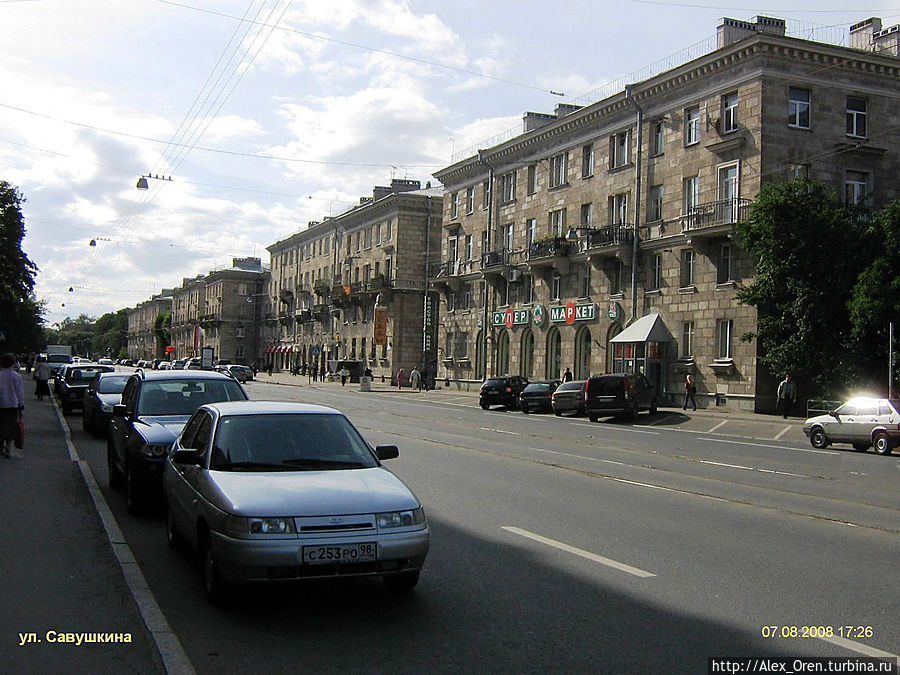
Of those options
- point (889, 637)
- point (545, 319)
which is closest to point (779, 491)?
point (889, 637)

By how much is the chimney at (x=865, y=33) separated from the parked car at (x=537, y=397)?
64.2 feet

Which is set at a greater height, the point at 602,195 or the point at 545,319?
the point at 602,195

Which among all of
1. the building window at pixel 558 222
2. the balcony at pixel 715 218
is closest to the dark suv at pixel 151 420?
Answer: the balcony at pixel 715 218

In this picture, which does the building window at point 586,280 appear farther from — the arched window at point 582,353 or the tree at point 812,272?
the tree at point 812,272

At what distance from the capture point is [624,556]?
25.3 feet

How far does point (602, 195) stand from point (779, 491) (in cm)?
3183

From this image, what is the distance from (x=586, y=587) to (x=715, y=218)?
30329 mm

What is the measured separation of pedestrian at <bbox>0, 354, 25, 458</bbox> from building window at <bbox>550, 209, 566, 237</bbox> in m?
34.5

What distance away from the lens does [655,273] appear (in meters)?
38.8

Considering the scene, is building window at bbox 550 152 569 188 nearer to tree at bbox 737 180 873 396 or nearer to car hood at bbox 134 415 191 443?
tree at bbox 737 180 873 396

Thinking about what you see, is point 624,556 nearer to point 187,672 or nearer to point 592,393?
point 187,672

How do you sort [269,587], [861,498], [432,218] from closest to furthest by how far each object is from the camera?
[269,587]
[861,498]
[432,218]

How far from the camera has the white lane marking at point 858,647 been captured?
5.06 meters

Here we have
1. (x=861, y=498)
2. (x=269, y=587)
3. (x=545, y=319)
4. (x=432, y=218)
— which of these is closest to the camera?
(x=269, y=587)
